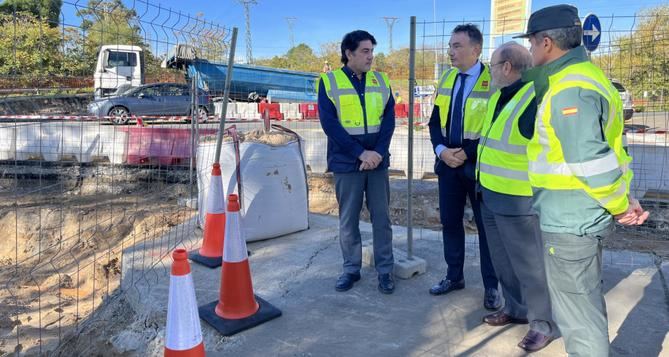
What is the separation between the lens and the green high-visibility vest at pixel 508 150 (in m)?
2.66

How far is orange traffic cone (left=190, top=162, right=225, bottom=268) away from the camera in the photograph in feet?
14.4

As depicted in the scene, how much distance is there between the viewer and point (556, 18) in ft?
7.09

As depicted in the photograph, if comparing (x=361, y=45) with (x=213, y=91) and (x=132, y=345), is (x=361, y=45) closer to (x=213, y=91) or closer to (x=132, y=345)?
(x=132, y=345)

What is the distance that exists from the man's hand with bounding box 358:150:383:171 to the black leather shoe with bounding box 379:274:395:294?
85 centimetres

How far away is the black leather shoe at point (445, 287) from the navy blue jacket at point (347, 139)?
0.98 meters

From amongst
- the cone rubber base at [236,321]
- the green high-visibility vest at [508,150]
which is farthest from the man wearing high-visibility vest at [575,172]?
the cone rubber base at [236,321]

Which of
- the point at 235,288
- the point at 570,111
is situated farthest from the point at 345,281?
the point at 570,111

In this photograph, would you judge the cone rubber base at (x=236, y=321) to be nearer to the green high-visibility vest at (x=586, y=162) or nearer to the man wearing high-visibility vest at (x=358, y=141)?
the man wearing high-visibility vest at (x=358, y=141)

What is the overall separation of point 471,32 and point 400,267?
186 cm

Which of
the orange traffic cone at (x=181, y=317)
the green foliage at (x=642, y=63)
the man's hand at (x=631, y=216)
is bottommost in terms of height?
the orange traffic cone at (x=181, y=317)

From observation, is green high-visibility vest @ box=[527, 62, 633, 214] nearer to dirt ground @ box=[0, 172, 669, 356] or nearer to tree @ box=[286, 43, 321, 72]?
dirt ground @ box=[0, 172, 669, 356]

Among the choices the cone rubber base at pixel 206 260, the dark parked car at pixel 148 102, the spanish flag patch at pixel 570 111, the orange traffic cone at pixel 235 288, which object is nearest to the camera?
the spanish flag patch at pixel 570 111

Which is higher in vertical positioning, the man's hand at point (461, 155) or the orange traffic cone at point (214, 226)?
the man's hand at point (461, 155)

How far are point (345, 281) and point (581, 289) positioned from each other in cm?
191
